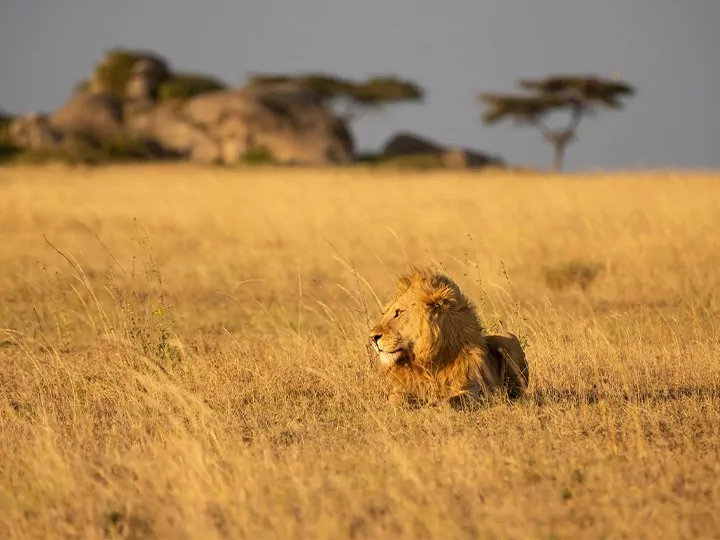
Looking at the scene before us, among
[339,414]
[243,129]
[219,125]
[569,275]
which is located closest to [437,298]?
[339,414]

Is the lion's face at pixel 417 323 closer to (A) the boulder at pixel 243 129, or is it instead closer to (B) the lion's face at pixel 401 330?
(B) the lion's face at pixel 401 330

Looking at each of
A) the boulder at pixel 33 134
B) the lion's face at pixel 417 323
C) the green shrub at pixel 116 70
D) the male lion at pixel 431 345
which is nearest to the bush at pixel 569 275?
the male lion at pixel 431 345

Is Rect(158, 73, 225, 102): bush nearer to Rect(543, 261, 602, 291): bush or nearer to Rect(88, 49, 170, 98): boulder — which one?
Rect(88, 49, 170, 98): boulder

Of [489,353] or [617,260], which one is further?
[617,260]

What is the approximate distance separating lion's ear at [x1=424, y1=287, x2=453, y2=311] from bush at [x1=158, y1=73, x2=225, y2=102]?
3817 centimetres

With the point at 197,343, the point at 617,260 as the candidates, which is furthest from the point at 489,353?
the point at 617,260

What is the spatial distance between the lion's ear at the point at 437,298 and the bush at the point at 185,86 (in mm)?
38172

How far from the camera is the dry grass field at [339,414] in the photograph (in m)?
4.02

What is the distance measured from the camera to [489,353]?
5.89m

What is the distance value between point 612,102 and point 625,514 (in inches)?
1657

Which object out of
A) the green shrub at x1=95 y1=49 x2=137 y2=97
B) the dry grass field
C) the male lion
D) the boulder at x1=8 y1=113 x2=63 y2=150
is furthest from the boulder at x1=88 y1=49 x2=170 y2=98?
the male lion

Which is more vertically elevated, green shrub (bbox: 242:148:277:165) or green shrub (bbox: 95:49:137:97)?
green shrub (bbox: 95:49:137:97)

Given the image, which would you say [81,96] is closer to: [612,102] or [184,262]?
[612,102]

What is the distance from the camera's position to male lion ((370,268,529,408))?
557 cm
